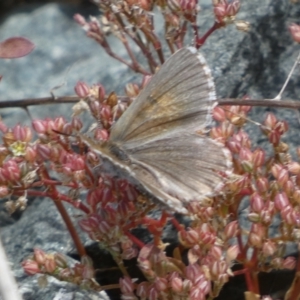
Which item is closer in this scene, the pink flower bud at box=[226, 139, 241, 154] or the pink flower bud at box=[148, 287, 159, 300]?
the pink flower bud at box=[148, 287, 159, 300]

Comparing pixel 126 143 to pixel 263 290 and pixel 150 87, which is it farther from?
pixel 263 290

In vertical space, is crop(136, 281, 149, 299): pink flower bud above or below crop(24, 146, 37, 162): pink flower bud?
below

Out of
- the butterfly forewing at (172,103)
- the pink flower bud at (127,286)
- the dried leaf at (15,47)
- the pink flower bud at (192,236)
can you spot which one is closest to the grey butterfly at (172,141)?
the butterfly forewing at (172,103)

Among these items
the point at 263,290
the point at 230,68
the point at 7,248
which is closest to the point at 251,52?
the point at 230,68

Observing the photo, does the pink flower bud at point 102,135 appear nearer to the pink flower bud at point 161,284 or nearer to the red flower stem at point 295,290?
the pink flower bud at point 161,284

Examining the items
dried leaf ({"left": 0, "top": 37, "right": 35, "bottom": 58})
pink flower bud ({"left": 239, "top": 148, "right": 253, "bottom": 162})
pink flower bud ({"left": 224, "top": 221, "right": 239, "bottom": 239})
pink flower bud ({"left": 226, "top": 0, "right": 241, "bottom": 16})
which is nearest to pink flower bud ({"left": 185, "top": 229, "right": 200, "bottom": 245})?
pink flower bud ({"left": 224, "top": 221, "right": 239, "bottom": 239})

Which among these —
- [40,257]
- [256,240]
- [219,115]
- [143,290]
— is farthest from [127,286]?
[219,115]

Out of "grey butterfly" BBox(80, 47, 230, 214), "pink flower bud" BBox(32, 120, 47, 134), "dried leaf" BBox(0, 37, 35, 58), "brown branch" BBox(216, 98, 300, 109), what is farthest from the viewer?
"dried leaf" BBox(0, 37, 35, 58)

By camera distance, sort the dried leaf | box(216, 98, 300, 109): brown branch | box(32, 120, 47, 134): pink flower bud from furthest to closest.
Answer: the dried leaf → box(216, 98, 300, 109): brown branch → box(32, 120, 47, 134): pink flower bud

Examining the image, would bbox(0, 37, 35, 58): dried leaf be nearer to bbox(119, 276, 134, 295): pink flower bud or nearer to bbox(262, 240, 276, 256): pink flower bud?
bbox(119, 276, 134, 295): pink flower bud
